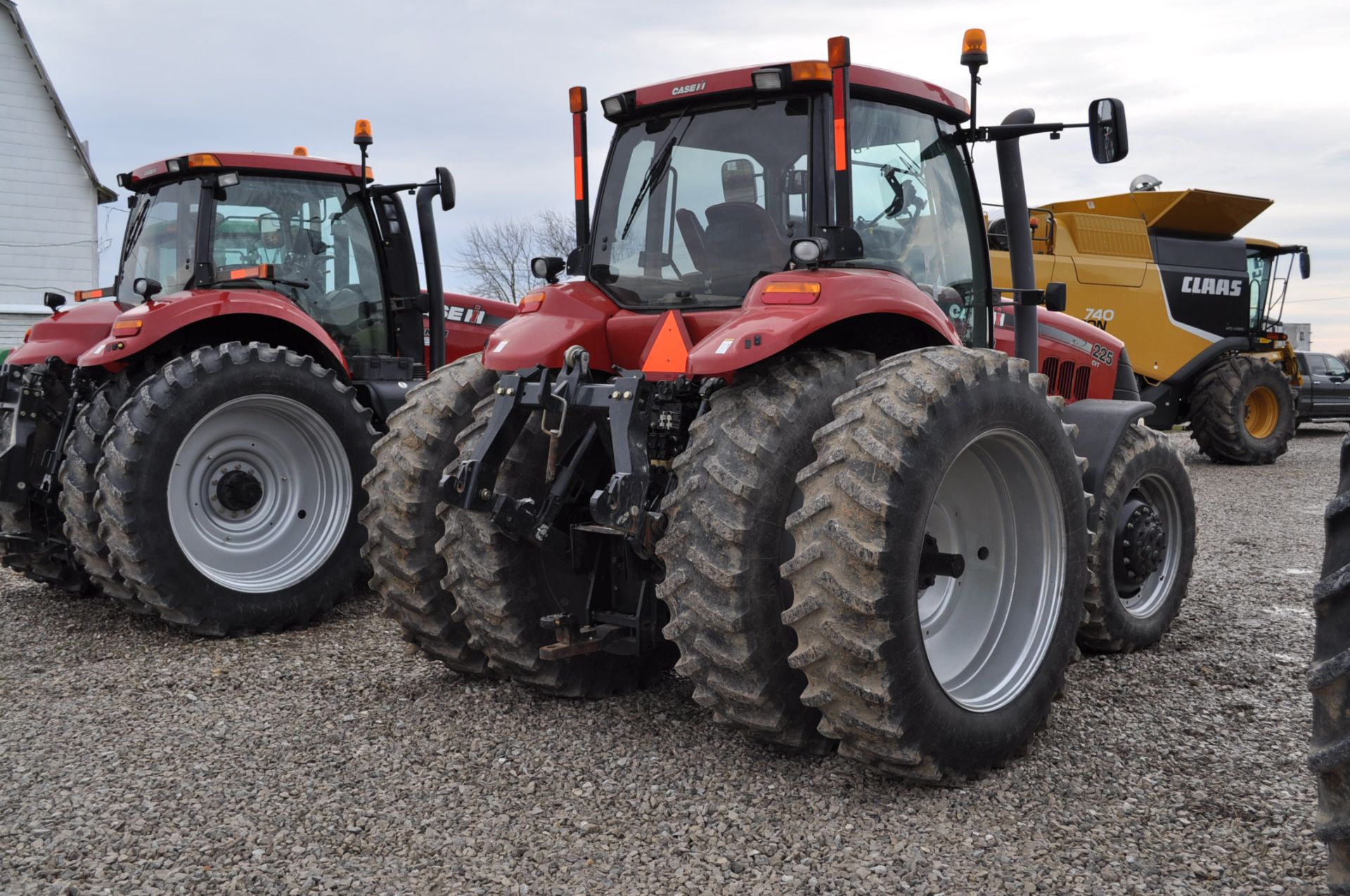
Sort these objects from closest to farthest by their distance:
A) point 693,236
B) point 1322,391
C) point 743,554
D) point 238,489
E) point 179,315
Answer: point 743,554
point 693,236
point 179,315
point 238,489
point 1322,391

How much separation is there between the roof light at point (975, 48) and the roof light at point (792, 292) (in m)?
1.43

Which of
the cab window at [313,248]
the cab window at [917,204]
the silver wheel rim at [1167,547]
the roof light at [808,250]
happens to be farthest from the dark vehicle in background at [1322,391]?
the roof light at [808,250]

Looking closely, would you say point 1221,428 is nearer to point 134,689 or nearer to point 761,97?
point 761,97

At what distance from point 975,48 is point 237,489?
4.29 m

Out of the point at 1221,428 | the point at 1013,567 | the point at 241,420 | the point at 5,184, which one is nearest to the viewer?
the point at 1013,567

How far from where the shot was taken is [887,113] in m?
4.31

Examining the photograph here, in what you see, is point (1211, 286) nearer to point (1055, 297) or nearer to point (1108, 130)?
point (1055, 297)

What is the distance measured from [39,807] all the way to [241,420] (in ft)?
9.28

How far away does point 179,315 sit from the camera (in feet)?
19.5

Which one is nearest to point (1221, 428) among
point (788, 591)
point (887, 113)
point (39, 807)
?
point (887, 113)

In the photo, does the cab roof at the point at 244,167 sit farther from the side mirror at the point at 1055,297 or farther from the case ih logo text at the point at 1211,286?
the case ih logo text at the point at 1211,286

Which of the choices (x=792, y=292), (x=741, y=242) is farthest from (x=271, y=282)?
(x=792, y=292)

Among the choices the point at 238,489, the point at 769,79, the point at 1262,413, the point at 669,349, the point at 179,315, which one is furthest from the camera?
the point at 1262,413

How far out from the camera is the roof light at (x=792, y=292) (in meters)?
3.57
